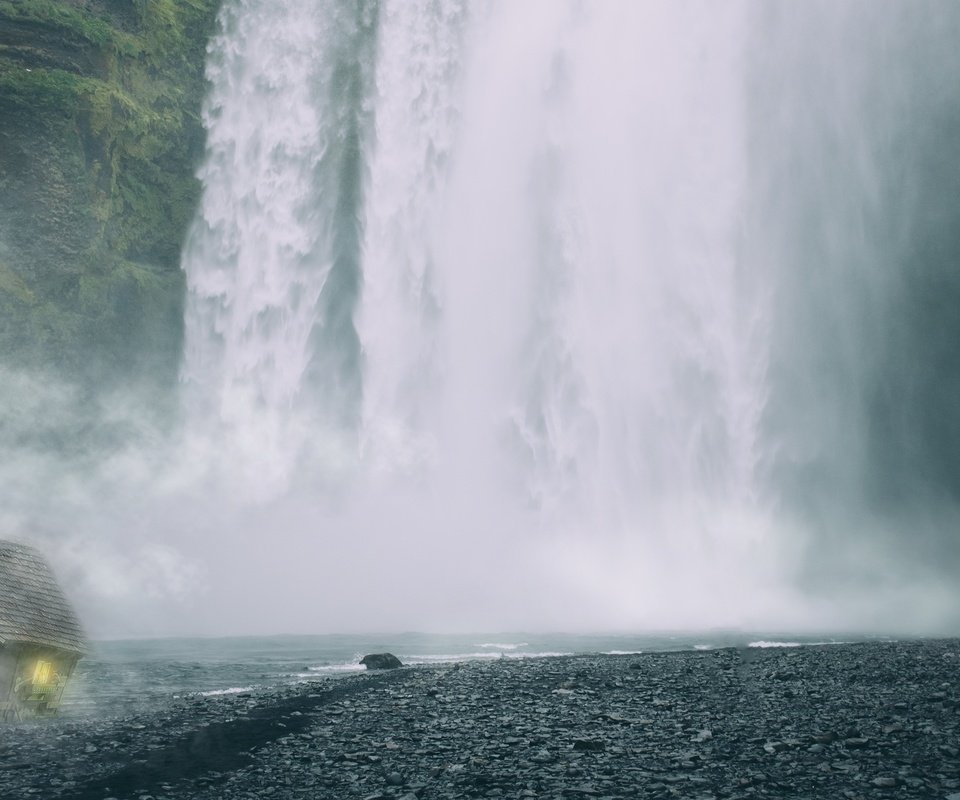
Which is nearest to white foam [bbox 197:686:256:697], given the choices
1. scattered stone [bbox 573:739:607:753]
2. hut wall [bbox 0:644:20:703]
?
hut wall [bbox 0:644:20:703]

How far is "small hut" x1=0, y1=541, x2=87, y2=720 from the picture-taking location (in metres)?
16.1

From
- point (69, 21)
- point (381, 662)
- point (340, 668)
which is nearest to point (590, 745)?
point (381, 662)

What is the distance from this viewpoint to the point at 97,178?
137 ft

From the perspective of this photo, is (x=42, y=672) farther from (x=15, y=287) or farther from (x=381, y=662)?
(x=15, y=287)

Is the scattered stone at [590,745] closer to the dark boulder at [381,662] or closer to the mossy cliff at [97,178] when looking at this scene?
the dark boulder at [381,662]

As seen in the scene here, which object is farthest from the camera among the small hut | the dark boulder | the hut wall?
the dark boulder

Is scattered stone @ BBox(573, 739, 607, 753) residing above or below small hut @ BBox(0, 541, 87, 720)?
below

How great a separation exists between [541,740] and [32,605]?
37.2ft

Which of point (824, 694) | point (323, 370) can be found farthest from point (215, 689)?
point (323, 370)

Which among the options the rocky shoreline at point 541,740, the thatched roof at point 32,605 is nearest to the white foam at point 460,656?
the rocky shoreline at point 541,740

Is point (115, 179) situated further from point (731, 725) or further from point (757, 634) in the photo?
point (731, 725)

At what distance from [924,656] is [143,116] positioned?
42.0 metres

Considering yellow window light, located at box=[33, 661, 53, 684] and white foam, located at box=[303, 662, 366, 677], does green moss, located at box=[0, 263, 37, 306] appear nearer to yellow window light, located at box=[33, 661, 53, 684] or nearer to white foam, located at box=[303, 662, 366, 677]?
white foam, located at box=[303, 662, 366, 677]

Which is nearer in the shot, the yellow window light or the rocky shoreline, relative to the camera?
the rocky shoreline
